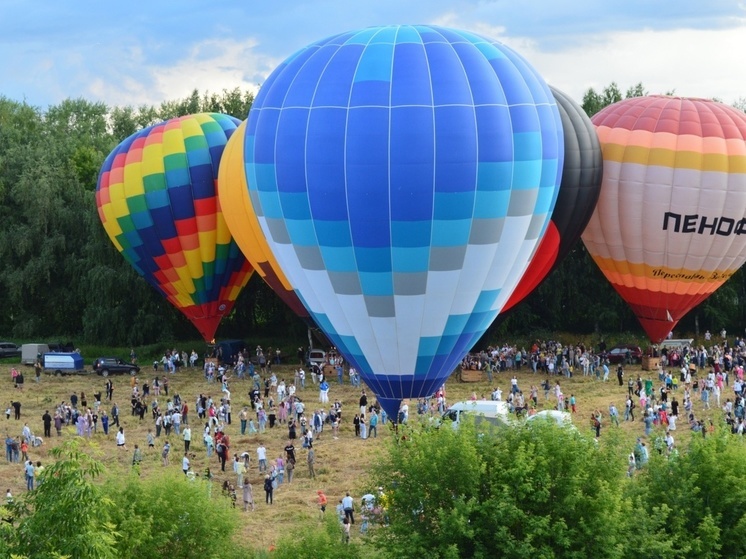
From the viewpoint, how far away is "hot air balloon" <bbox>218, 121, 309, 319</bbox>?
30078 mm

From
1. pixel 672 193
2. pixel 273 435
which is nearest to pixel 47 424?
pixel 273 435

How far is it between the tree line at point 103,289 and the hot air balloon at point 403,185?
452 inches

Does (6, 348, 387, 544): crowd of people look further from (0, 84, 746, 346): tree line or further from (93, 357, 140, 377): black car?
(0, 84, 746, 346): tree line

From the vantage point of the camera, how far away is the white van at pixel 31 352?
1460 inches

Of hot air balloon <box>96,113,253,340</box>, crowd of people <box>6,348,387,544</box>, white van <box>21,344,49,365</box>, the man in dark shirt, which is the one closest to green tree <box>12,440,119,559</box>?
crowd of people <box>6,348,387,544</box>

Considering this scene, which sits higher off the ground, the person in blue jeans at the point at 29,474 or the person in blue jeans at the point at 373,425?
the person in blue jeans at the point at 373,425

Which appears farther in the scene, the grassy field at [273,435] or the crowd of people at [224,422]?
the crowd of people at [224,422]

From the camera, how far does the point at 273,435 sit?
27031 millimetres

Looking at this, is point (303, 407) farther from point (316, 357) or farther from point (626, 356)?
point (626, 356)

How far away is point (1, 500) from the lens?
22188 millimetres

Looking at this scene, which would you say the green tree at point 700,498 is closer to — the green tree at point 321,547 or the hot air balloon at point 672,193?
the green tree at point 321,547

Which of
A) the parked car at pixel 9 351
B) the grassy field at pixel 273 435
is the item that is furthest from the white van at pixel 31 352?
the parked car at pixel 9 351

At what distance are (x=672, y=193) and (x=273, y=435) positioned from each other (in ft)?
35.5

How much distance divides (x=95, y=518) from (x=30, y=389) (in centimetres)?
1909
